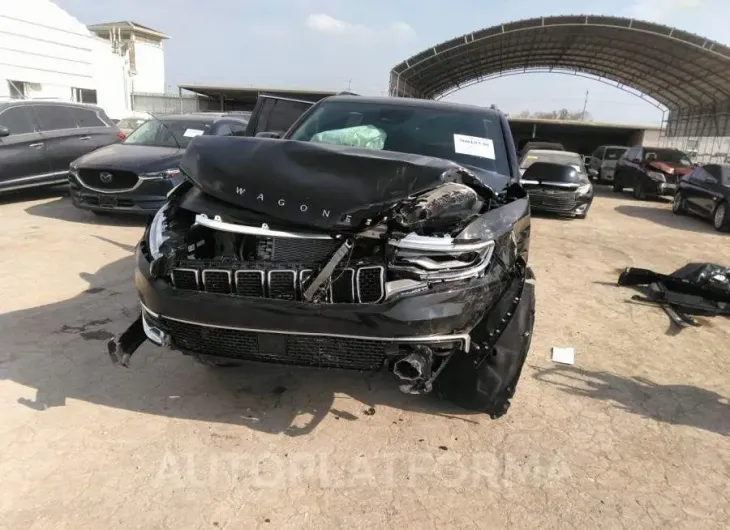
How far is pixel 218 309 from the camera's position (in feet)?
8.43

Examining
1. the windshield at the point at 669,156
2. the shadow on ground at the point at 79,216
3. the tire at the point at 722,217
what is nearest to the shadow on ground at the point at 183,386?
the shadow on ground at the point at 79,216

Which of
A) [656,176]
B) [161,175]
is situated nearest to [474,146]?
[161,175]

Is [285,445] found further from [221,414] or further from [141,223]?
[141,223]

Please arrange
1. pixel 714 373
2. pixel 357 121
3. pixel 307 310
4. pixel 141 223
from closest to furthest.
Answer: pixel 307 310, pixel 714 373, pixel 357 121, pixel 141 223

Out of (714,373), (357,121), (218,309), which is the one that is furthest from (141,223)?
(714,373)

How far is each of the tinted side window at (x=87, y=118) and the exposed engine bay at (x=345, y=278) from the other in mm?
8859

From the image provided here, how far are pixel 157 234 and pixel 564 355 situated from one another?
2.95 meters

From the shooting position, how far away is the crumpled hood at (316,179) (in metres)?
2.58

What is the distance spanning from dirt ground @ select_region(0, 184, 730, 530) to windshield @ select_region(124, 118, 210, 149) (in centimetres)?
431

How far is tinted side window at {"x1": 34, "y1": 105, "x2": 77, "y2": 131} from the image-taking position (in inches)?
375

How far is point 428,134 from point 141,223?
17.3ft

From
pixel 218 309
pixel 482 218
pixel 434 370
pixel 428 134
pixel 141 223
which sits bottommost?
pixel 141 223

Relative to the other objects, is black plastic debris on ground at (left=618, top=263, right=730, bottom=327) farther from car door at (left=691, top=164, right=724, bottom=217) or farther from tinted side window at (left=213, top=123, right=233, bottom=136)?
car door at (left=691, top=164, right=724, bottom=217)

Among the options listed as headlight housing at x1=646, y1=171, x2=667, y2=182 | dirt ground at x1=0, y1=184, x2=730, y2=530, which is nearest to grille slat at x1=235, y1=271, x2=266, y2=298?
dirt ground at x1=0, y1=184, x2=730, y2=530
